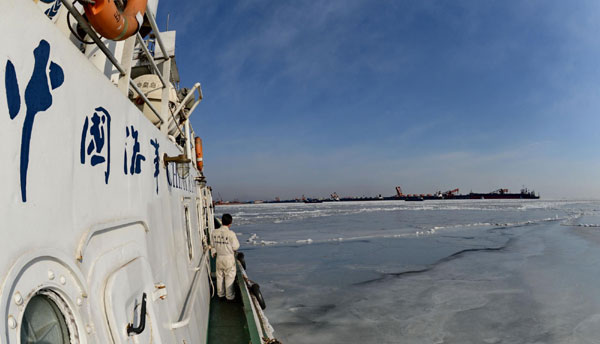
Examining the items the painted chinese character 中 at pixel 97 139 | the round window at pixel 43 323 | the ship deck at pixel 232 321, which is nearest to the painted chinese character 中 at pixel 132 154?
the painted chinese character 中 at pixel 97 139

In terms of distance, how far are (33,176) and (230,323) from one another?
479 cm

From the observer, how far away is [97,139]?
5.81ft

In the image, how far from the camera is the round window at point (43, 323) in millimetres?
1214

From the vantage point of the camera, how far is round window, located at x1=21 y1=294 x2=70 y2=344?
1.21 m

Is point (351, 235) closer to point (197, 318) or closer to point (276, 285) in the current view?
point (276, 285)

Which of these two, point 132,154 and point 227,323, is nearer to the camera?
point 132,154

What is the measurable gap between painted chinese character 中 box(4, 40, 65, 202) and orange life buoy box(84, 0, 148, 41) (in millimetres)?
357

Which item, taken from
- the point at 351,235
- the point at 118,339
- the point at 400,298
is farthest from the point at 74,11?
the point at 351,235

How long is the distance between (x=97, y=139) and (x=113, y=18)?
64cm

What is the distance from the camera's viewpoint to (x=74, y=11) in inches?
63.3

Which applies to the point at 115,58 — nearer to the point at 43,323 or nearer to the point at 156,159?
the point at 156,159

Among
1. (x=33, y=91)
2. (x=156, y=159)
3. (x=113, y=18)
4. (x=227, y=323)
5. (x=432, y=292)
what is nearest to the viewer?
(x=33, y=91)

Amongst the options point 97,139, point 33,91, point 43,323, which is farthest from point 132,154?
point 43,323

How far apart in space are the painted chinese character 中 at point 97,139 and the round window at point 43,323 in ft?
2.15
